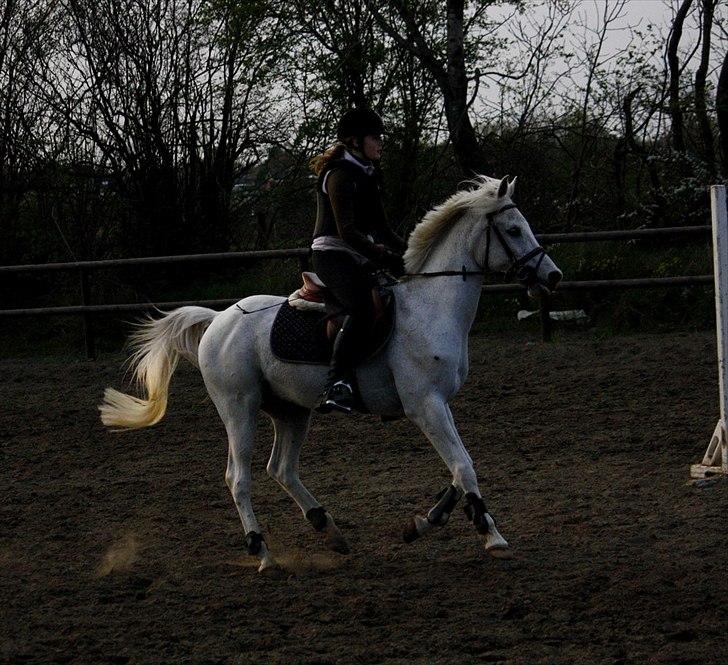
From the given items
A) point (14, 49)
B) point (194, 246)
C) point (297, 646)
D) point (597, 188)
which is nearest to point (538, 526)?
point (297, 646)

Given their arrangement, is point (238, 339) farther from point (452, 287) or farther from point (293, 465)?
point (452, 287)

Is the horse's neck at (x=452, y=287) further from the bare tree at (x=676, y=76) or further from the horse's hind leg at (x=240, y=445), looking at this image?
the bare tree at (x=676, y=76)

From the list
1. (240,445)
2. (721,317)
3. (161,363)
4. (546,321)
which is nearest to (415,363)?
(240,445)

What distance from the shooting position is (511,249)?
541 centimetres

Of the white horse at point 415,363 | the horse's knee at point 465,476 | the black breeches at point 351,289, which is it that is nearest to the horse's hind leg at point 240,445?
the white horse at point 415,363

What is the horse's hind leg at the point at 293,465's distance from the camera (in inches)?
221

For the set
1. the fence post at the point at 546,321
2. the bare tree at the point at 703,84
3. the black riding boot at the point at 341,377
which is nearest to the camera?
the black riding boot at the point at 341,377

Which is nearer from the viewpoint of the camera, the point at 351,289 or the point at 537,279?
the point at 537,279

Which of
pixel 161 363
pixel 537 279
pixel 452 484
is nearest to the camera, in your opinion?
pixel 452 484

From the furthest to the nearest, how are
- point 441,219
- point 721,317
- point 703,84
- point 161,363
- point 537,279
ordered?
point 703,84
point 721,317
point 161,363
point 441,219
point 537,279

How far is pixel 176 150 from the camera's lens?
16.0 meters

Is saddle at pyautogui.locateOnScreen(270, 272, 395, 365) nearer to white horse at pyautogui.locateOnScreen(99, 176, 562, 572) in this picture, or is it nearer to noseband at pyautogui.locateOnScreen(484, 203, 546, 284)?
white horse at pyautogui.locateOnScreen(99, 176, 562, 572)

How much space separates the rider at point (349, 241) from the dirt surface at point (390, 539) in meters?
1.00

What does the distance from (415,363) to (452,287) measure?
46 cm
